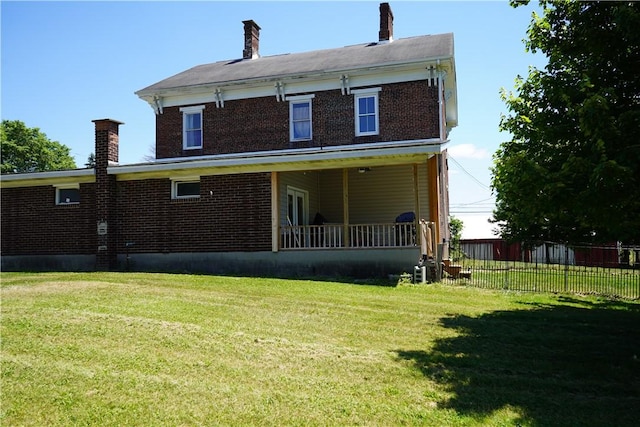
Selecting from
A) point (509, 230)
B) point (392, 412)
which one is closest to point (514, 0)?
point (509, 230)

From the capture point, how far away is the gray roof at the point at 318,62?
20.6 m

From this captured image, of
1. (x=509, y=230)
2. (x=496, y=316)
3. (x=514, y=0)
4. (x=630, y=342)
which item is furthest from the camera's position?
(x=509, y=230)

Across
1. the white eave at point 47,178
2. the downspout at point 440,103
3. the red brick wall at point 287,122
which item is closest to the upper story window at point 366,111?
the red brick wall at point 287,122

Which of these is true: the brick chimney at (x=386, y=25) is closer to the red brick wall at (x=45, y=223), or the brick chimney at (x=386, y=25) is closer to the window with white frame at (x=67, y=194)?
the red brick wall at (x=45, y=223)

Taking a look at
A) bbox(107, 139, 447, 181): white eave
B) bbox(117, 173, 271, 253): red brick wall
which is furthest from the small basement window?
bbox(107, 139, 447, 181): white eave

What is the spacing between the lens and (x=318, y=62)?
896 inches

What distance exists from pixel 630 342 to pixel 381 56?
15.5 m

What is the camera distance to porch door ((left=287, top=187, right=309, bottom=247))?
57.2ft

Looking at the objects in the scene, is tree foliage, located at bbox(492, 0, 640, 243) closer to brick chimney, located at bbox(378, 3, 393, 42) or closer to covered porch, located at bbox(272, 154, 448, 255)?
covered porch, located at bbox(272, 154, 448, 255)

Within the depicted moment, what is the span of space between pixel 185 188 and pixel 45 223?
5.20 m

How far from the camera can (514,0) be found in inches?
369

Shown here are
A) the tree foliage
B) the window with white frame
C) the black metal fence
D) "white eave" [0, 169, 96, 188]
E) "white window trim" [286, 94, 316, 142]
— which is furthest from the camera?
"white window trim" [286, 94, 316, 142]

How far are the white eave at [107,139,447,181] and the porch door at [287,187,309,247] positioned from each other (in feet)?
7.01

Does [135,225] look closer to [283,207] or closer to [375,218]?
[283,207]
